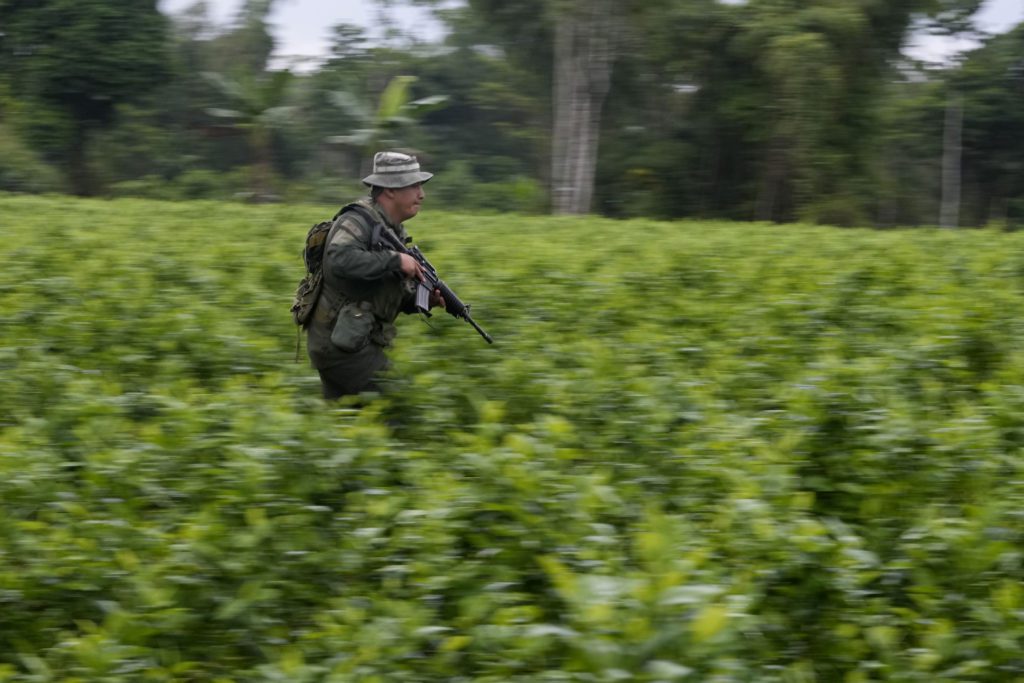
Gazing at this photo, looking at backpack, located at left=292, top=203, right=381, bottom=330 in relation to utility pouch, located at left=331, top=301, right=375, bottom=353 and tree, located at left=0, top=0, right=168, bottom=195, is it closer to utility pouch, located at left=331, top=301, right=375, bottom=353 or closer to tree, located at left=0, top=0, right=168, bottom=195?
utility pouch, located at left=331, top=301, right=375, bottom=353

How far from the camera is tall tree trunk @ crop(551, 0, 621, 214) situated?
31797 mm

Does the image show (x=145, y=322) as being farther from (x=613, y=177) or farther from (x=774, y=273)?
(x=613, y=177)

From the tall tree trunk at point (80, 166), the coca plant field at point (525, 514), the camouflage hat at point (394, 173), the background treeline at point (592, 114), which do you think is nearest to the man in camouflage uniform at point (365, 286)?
the camouflage hat at point (394, 173)

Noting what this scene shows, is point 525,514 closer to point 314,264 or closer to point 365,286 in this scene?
point 365,286

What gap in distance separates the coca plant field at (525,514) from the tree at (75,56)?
30.1m

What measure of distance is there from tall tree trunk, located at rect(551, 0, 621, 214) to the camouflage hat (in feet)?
85.2

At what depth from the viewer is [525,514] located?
3926 mm

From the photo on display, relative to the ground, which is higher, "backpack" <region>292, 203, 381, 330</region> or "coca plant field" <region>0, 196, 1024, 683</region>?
"backpack" <region>292, 203, 381, 330</region>

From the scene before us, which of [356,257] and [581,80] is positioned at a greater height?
[356,257]

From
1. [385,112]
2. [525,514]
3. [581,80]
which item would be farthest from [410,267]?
[581,80]

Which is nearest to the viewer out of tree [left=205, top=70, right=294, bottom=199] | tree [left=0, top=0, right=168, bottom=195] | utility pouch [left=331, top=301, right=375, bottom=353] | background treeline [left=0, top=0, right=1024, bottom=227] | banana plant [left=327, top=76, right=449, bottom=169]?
utility pouch [left=331, top=301, right=375, bottom=353]

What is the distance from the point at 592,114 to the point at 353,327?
27.5m

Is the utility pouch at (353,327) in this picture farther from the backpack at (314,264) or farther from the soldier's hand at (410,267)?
the soldier's hand at (410,267)

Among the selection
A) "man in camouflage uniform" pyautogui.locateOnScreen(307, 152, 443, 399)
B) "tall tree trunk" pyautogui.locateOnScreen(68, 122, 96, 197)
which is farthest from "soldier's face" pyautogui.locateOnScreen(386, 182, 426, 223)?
"tall tree trunk" pyautogui.locateOnScreen(68, 122, 96, 197)
